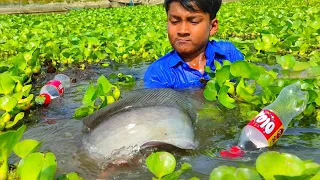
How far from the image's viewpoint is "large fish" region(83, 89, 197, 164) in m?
2.30

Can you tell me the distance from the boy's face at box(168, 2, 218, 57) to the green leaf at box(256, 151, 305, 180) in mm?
2334

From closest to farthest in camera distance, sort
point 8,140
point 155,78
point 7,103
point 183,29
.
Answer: point 8,140, point 7,103, point 183,29, point 155,78

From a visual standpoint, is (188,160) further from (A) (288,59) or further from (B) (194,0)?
(B) (194,0)

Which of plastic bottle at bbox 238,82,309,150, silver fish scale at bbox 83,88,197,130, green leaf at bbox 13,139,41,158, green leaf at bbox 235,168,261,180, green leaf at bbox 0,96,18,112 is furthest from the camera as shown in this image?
green leaf at bbox 0,96,18,112

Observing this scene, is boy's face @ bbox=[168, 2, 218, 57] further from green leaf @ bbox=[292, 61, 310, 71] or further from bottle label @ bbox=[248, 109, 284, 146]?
bottle label @ bbox=[248, 109, 284, 146]

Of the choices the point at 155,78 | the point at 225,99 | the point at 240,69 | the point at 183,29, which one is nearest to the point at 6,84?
the point at 155,78

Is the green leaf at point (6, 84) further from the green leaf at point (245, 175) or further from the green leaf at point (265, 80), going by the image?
the green leaf at point (245, 175)

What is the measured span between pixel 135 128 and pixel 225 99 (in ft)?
3.10

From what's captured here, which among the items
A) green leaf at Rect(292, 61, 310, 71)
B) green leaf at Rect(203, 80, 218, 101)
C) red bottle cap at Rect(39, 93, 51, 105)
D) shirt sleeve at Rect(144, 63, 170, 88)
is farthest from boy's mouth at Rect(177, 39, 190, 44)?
red bottle cap at Rect(39, 93, 51, 105)

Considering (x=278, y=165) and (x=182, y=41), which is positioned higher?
(x=278, y=165)

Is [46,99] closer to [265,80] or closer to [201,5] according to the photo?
[201,5]

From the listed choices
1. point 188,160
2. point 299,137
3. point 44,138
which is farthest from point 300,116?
point 44,138

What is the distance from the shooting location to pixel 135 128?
2326mm

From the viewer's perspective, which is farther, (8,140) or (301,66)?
(301,66)
